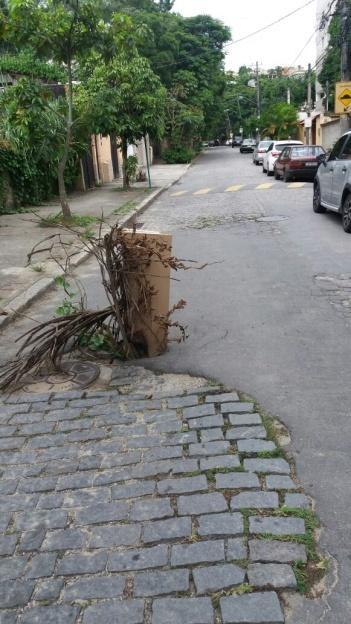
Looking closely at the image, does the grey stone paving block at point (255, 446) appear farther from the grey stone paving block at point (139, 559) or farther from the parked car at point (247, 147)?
the parked car at point (247, 147)

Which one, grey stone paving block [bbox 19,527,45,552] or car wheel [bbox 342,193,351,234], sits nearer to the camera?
grey stone paving block [bbox 19,527,45,552]

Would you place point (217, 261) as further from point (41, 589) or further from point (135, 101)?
point (135, 101)

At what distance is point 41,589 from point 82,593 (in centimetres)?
18

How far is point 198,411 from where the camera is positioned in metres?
3.74

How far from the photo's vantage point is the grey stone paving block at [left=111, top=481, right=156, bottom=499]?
2.87 meters

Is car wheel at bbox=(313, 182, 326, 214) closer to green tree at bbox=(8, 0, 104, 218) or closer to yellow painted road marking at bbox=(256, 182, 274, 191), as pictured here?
green tree at bbox=(8, 0, 104, 218)

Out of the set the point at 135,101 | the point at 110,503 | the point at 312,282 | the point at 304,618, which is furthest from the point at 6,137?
the point at 304,618

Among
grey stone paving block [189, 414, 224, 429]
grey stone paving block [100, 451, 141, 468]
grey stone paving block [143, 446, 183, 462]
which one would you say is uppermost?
grey stone paving block [189, 414, 224, 429]

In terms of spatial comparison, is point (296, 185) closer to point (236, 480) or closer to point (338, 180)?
point (338, 180)

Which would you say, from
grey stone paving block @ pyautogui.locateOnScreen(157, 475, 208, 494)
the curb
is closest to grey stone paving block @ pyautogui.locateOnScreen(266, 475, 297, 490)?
grey stone paving block @ pyautogui.locateOnScreen(157, 475, 208, 494)

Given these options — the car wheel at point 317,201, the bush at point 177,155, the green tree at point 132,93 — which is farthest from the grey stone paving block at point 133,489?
the bush at point 177,155

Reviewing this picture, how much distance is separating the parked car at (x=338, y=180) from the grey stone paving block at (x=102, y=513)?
8.03 m

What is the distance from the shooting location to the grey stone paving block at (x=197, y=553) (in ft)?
7.75

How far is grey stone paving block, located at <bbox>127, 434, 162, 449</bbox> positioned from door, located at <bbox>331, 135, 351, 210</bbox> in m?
7.60
